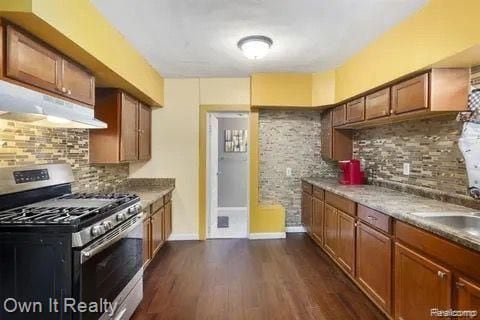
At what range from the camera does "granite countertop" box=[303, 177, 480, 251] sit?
63.8 inches

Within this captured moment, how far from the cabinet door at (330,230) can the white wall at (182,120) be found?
195 centimetres

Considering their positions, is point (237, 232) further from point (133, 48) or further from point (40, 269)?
point (40, 269)

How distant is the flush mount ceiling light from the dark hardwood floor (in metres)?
2.29

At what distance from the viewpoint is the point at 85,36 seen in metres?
2.09

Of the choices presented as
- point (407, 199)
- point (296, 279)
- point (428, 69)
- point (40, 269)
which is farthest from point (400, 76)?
point (40, 269)

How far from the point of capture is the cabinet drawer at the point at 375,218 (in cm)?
232

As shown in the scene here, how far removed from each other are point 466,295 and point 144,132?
370 cm

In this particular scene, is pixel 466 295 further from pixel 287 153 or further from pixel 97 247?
pixel 287 153

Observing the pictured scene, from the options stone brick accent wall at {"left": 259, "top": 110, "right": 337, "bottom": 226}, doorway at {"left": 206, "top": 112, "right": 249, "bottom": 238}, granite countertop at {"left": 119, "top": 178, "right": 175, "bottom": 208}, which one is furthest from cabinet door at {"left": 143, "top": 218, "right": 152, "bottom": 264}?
doorway at {"left": 206, "top": 112, "right": 249, "bottom": 238}

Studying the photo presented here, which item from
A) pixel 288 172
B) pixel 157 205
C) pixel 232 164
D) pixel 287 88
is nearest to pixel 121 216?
pixel 157 205

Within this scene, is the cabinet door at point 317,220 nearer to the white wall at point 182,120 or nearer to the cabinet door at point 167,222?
the white wall at point 182,120

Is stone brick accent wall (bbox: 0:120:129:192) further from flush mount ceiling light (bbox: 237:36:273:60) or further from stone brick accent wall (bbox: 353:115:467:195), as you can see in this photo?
stone brick accent wall (bbox: 353:115:467:195)

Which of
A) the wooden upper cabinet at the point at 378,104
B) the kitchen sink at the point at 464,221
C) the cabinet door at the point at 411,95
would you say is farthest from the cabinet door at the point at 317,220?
the kitchen sink at the point at 464,221

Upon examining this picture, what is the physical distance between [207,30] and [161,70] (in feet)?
5.11
